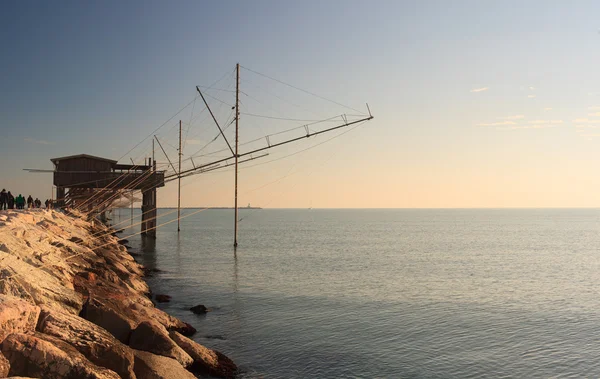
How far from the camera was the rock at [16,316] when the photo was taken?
306 inches

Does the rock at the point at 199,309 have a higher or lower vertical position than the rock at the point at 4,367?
lower

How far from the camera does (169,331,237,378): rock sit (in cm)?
1226

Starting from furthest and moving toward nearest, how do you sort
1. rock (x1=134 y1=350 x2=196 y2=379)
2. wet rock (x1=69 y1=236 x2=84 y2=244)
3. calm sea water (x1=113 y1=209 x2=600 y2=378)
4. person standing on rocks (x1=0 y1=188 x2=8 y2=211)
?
person standing on rocks (x1=0 y1=188 x2=8 y2=211), wet rock (x1=69 y1=236 x2=84 y2=244), calm sea water (x1=113 y1=209 x2=600 y2=378), rock (x1=134 y1=350 x2=196 y2=379)

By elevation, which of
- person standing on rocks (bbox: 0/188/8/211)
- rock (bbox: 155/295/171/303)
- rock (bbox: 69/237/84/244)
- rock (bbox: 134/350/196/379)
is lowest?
rock (bbox: 155/295/171/303)

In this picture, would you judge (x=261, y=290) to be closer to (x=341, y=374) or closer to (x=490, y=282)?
(x=341, y=374)

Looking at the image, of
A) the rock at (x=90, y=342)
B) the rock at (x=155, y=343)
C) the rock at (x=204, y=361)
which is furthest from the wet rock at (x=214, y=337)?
the rock at (x=90, y=342)

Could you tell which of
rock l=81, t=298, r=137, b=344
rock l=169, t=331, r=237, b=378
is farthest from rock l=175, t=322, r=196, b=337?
rock l=81, t=298, r=137, b=344

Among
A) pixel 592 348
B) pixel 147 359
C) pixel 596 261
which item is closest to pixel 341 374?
pixel 147 359

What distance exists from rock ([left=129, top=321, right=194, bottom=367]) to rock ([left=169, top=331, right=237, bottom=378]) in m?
0.60

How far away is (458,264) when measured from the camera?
4309 cm

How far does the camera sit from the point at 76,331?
30.3 ft

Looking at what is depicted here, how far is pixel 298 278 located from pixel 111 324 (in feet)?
68.0

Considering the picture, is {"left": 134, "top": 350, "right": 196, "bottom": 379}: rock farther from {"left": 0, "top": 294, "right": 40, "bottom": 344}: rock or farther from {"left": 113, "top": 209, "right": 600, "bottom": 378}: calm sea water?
{"left": 113, "top": 209, "right": 600, "bottom": 378}: calm sea water

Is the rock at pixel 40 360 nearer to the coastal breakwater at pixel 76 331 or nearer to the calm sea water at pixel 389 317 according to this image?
the coastal breakwater at pixel 76 331
